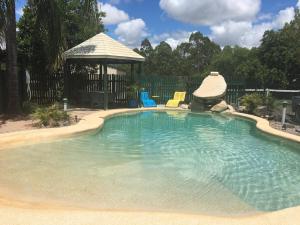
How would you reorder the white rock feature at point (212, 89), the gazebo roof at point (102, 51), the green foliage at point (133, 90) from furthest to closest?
the green foliage at point (133, 90), the white rock feature at point (212, 89), the gazebo roof at point (102, 51)

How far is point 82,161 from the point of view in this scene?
7.45 m

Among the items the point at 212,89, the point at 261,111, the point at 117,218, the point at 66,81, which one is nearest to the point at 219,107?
the point at 212,89

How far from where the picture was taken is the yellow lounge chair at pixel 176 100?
19078mm

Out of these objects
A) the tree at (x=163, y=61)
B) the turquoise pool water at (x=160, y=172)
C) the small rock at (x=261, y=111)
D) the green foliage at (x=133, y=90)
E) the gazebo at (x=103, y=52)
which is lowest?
the turquoise pool water at (x=160, y=172)

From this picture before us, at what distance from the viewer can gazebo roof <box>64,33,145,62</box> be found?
16094mm

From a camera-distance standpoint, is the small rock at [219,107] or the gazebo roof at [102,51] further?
the small rock at [219,107]

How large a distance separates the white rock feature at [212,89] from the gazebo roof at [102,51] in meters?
3.65

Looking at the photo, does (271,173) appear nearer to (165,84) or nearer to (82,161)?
(82,161)

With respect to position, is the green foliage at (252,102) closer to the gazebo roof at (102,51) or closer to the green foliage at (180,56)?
the gazebo roof at (102,51)

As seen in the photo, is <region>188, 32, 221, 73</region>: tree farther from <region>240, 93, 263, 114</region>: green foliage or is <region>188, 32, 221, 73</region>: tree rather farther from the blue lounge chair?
<region>240, 93, 263, 114</region>: green foliage

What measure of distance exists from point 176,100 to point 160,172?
12.8 meters

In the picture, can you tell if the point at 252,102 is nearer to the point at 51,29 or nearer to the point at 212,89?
the point at 212,89

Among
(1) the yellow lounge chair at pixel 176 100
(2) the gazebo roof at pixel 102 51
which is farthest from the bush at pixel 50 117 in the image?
(1) the yellow lounge chair at pixel 176 100

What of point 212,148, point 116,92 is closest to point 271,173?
point 212,148
